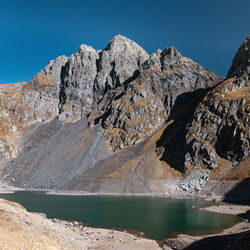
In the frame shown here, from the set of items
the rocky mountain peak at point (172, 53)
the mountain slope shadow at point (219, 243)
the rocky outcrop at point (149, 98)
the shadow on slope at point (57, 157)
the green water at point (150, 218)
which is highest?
the rocky mountain peak at point (172, 53)

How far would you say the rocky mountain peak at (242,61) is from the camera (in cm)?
10975

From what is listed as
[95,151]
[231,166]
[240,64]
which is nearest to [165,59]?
[240,64]

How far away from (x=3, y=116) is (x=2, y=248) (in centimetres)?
16966

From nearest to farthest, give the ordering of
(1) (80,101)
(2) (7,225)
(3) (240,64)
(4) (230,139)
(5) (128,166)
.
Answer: (2) (7,225) → (4) (230,139) → (5) (128,166) → (3) (240,64) → (1) (80,101)

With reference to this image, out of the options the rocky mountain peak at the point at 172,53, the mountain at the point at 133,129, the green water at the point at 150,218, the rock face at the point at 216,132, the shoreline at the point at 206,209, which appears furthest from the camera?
the rocky mountain peak at the point at 172,53

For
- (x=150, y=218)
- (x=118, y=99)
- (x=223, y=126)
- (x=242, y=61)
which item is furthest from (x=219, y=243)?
(x=118, y=99)

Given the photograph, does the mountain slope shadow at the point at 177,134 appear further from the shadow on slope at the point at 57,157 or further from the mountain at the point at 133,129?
the shadow on slope at the point at 57,157

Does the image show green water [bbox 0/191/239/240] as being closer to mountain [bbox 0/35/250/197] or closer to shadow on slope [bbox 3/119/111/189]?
mountain [bbox 0/35/250/197]

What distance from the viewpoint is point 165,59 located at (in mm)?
169625

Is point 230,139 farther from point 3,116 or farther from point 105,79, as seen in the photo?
point 3,116

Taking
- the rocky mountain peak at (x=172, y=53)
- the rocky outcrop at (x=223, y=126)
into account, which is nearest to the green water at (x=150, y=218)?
the rocky outcrop at (x=223, y=126)

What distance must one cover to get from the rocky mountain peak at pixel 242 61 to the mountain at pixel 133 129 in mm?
582

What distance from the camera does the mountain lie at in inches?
3853

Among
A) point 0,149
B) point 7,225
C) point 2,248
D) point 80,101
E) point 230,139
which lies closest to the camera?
point 2,248
